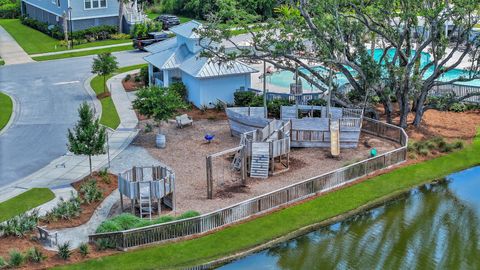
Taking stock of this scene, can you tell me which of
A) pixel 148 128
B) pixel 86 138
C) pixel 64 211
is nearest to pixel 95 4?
pixel 148 128

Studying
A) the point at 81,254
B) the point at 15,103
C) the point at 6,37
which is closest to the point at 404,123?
the point at 81,254

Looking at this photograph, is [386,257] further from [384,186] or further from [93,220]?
[93,220]

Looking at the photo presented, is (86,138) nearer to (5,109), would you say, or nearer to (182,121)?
(182,121)

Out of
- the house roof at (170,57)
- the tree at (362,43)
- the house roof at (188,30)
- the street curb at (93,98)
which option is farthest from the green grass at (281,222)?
the house roof at (170,57)

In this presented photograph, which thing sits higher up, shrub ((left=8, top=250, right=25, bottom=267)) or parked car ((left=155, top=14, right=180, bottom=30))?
parked car ((left=155, top=14, right=180, bottom=30))

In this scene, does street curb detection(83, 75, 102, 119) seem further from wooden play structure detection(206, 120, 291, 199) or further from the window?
the window

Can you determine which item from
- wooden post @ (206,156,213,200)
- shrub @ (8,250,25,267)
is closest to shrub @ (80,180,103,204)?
wooden post @ (206,156,213,200)

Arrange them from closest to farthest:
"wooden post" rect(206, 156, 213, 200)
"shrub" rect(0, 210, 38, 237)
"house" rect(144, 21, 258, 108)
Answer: "shrub" rect(0, 210, 38, 237) < "wooden post" rect(206, 156, 213, 200) < "house" rect(144, 21, 258, 108)
